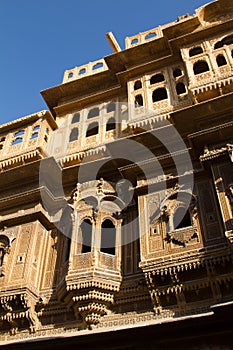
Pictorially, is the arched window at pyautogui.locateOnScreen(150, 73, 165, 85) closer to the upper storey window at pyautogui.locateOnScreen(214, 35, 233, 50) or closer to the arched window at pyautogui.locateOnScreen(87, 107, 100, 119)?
the upper storey window at pyautogui.locateOnScreen(214, 35, 233, 50)

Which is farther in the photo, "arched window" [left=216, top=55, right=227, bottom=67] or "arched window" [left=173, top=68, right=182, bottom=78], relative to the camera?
"arched window" [left=173, top=68, right=182, bottom=78]

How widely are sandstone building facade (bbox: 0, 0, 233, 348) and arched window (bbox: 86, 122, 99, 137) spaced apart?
5 centimetres

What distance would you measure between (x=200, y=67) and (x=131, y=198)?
545 centimetres

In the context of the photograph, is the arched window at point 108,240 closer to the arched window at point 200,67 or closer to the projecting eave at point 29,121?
the projecting eave at point 29,121

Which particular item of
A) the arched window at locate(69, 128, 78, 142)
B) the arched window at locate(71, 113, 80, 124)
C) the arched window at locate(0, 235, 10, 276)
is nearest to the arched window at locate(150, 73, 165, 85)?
the arched window at locate(71, 113, 80, 124)

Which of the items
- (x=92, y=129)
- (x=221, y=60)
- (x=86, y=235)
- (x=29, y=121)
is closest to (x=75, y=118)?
(x=92, y=129)

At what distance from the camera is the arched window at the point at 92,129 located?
47.9 feet

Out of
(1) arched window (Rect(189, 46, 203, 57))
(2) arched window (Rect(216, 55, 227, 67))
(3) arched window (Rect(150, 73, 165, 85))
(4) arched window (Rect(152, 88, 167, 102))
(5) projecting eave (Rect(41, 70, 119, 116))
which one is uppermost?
(5) projecting eave (Rect(41, 70, 119, 116))

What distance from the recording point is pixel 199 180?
10648 mm

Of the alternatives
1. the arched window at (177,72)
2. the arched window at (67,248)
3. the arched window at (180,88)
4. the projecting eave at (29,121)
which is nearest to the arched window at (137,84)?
the arched window at (177,72)

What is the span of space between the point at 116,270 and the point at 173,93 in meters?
6.41

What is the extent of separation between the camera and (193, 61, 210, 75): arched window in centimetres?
1319

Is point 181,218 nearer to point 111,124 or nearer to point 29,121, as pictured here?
point 111,124

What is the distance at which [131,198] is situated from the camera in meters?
11.5
